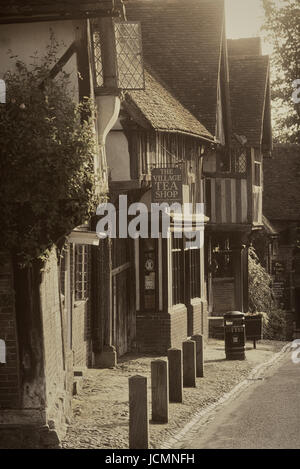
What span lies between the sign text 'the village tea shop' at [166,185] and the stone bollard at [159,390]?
7190mm

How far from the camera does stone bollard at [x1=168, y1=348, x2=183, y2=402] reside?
46.2ft

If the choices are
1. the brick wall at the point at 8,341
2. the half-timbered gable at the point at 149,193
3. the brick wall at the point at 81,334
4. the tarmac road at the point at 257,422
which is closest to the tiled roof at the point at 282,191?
the half-timbered gable at the point at 149,193

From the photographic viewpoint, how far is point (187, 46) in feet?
91.6

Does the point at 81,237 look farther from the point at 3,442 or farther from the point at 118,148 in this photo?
the point at 118,148

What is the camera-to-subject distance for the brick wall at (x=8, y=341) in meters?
11.2

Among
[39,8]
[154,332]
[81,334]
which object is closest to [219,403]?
[81,334]

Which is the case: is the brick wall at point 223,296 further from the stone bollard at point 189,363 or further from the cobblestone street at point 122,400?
the stone bollard at point 189,363

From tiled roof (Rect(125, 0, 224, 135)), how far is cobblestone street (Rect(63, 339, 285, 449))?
818 cm

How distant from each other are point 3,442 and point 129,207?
1001cm

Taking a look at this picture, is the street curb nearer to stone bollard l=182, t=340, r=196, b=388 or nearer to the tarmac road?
the tarmac road

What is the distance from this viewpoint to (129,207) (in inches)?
809

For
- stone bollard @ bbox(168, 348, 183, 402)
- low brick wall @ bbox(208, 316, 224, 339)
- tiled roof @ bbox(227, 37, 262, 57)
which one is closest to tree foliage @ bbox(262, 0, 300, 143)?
tiled roof @ bbox(227, 37, 262, 57)

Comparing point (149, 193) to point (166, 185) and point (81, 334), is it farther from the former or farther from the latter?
point (81, 334)

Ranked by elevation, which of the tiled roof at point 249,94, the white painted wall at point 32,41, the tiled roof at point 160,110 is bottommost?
the white painted wall at point 32,41
